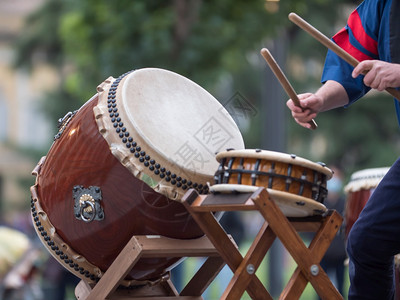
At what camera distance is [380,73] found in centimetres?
261

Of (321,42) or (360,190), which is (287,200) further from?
(360,190)

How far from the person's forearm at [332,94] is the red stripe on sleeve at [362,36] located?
0.17 m

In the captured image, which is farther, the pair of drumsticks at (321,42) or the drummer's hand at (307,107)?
the drummer's hand at (307,107)

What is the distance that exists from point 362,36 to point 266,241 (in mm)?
802

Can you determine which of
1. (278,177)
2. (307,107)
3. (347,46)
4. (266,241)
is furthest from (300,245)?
(347,46)

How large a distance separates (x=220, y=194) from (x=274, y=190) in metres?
0.20

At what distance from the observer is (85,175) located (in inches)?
129

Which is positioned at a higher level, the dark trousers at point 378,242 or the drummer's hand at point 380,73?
the drummer's hand at point 380,73

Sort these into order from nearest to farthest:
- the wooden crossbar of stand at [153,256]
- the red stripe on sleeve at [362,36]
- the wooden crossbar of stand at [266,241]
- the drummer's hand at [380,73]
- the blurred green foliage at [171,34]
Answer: the drummer's hand at [380,73]
the wooden crossbar of stand at [266,241]
the red stripe on sleeve at [362,36]
the wooden crossbar of stand at [153,256]
the blurred green foliage at [171,34]

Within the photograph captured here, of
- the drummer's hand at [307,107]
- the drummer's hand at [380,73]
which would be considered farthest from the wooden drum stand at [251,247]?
the drummer's hand at [380,73]

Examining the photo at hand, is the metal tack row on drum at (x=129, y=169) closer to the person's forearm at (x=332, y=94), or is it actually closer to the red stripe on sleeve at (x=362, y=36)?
the person's forearm at (x=332, y=94)

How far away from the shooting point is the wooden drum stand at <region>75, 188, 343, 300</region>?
108 inches

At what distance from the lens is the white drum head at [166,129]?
125 inches

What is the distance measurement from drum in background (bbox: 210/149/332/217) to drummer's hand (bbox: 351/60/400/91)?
0.34 m
